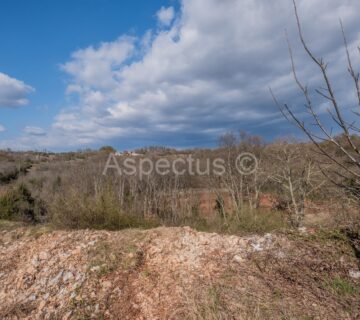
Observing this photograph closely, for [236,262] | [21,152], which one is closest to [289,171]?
[236,262]

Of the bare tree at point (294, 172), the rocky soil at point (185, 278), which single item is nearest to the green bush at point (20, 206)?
the rocky soil at point (185, 278)

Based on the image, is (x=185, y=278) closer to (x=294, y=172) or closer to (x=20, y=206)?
(x=294, y=172)

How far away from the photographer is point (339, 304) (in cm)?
388

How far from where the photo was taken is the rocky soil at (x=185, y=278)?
13.1 ft

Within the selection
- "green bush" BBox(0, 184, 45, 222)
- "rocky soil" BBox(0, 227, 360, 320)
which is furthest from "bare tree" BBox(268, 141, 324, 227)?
"green bush" BBox(0, 184, 45, 222)

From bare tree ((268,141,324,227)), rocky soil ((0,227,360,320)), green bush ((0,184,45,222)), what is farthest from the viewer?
bare tree ((268,141,324,227))

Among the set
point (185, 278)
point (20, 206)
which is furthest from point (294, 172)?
point (20, 206)

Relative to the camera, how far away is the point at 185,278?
479 cm

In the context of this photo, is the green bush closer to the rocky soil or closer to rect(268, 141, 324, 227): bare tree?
the rocky soil

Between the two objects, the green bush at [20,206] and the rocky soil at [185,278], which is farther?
the green bush at [20,206]

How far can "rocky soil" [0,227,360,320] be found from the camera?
157 inches

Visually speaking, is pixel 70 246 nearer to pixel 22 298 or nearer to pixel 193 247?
pixel 22 298

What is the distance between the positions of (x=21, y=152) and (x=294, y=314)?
59.3 metres

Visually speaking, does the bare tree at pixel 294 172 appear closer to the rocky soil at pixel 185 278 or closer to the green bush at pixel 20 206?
the rocky soil at pixel 185 278
